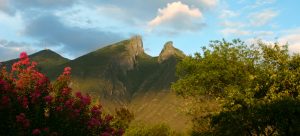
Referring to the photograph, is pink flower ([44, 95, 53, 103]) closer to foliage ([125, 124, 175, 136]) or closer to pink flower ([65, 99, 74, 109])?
pink flower ([65, 99, 74, 109])

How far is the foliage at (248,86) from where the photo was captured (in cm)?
3384

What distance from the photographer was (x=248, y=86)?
35750mm

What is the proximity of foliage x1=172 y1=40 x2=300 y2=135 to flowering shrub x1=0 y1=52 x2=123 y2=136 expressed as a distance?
1926 centimetres

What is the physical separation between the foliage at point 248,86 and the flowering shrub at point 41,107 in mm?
19260

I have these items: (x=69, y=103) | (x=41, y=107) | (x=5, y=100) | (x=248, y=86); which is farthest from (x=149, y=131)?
(x=5, y=100)

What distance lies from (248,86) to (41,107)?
2343 centimetres

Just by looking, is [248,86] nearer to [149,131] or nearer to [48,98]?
[48,98]

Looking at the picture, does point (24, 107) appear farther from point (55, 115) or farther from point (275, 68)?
point (275, 68)

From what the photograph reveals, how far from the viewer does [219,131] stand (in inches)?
1582

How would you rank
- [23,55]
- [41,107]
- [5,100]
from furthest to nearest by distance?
[23,55] → [41,107] → [5,100]

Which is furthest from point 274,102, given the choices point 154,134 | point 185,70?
point 154,134

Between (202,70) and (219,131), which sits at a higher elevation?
(202,70)

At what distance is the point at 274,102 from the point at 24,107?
23348mm

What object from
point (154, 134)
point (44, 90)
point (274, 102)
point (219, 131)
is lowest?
point (154, 134)
